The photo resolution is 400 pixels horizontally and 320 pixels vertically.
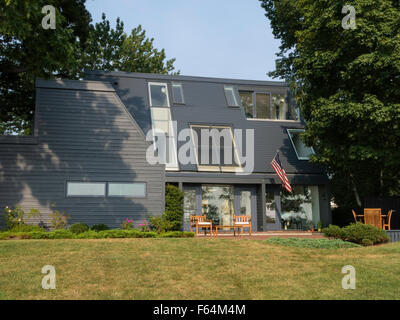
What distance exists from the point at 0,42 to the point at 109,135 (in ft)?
22.5

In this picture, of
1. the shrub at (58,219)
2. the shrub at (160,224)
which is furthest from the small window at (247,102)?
the shrub at (58,219)

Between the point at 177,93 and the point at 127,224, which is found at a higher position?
the point at 177,93

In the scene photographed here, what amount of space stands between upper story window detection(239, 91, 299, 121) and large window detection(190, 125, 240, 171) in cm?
258

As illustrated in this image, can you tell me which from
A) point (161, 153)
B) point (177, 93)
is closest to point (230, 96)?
point (177, 93)

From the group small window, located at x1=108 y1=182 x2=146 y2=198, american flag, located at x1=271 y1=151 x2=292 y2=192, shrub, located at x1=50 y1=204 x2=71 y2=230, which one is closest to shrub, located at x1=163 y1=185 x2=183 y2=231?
small window, located at x1=108 y1=182 x2=146 y2=198

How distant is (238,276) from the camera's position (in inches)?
325

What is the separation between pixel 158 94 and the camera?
21359mm

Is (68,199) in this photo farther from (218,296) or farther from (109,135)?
(218,296)

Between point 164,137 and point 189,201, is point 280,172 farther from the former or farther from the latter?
point 164,137

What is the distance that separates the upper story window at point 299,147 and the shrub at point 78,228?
11759 mm

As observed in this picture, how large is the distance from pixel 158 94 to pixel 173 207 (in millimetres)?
7381

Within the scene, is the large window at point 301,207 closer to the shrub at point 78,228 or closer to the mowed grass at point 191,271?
the mowed grass at point 191,271

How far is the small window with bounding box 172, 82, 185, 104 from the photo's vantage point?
21.1 m

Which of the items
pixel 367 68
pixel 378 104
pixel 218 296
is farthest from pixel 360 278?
pixel 367 68
